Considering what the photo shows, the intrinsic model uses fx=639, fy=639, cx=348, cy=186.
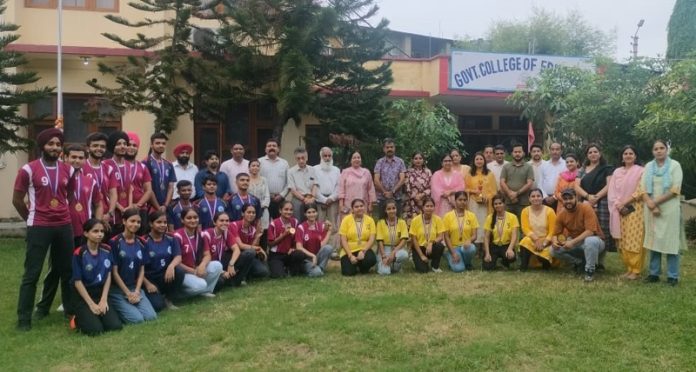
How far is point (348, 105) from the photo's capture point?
1254cm

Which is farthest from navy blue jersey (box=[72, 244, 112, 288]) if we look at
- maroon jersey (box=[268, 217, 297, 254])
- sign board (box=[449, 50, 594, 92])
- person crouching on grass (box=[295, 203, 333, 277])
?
sign board (box=[449, 50, 594, 92])

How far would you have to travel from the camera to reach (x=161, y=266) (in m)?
5.79

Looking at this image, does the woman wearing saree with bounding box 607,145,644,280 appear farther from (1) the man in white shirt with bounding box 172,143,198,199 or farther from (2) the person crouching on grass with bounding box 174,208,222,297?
(1) the man in white shirt with bounding box 172,143,198,199

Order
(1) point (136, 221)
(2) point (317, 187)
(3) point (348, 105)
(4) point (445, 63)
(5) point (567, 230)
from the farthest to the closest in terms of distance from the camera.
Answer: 1. (4) point (445, 63)
2. (3) point (348, 105)
3. (2) point (317, 187)
4. (5) point (567, 230)
5. (1) point (136, 221)

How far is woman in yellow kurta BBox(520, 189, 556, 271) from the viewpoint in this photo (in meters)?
6.98

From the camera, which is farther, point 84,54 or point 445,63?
point 445,63

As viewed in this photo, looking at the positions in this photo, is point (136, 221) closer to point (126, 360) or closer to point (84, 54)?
point (126, 360)

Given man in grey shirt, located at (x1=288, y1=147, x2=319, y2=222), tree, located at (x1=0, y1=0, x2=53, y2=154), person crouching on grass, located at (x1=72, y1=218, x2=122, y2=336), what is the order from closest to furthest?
person crouching on grass, located at (x1=72, y1=218, x2=122, y2=336)
man in grey shirt, located at (x1=288, y1=147, x2=319, y2=222)
tree, located at (x1=0, y1=0, x2=53, y2=154)

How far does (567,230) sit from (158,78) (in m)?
7.55

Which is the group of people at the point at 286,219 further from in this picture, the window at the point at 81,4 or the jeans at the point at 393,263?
the window at the point at 81,4

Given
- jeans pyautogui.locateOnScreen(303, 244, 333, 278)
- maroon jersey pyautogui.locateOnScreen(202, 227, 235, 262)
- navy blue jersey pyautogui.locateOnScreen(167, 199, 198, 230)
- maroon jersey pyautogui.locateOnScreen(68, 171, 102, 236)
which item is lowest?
jeans pyautogui.locateOnScreen(303, 244, 333, 278)

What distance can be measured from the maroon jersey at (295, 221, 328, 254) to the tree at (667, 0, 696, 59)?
14069 millimetres

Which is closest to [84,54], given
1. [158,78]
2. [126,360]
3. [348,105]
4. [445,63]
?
[158,78]

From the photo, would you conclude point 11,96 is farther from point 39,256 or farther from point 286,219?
point 39,256
